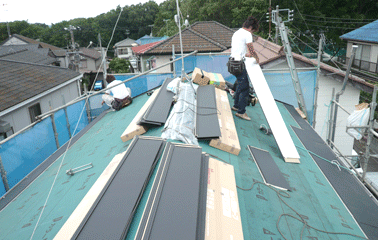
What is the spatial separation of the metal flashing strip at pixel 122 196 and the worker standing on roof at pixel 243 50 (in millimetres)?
2950

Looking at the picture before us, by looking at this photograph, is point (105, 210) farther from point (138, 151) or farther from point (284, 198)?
point (284, 198)

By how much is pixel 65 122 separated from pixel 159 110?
3.47 m

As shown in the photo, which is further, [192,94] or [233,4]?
[233,4]

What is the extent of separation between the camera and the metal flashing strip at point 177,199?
7.36ft

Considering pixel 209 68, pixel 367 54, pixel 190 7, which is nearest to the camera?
Result: pixel 209 68

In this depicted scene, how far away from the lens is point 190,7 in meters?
34.6

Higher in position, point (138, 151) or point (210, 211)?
point (138, 151)

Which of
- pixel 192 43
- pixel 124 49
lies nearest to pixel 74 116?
pixel 192 43

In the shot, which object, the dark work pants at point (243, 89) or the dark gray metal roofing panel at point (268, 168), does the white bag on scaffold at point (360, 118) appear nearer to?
the dark work pants at point (243, 89)

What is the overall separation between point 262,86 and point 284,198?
9.87 feet

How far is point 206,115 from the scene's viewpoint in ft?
16.4

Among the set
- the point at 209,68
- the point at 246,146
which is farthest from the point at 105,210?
the point at 209,68

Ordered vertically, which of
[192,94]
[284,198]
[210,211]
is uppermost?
[192,94]

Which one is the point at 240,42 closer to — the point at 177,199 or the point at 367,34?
the point at 177,199
